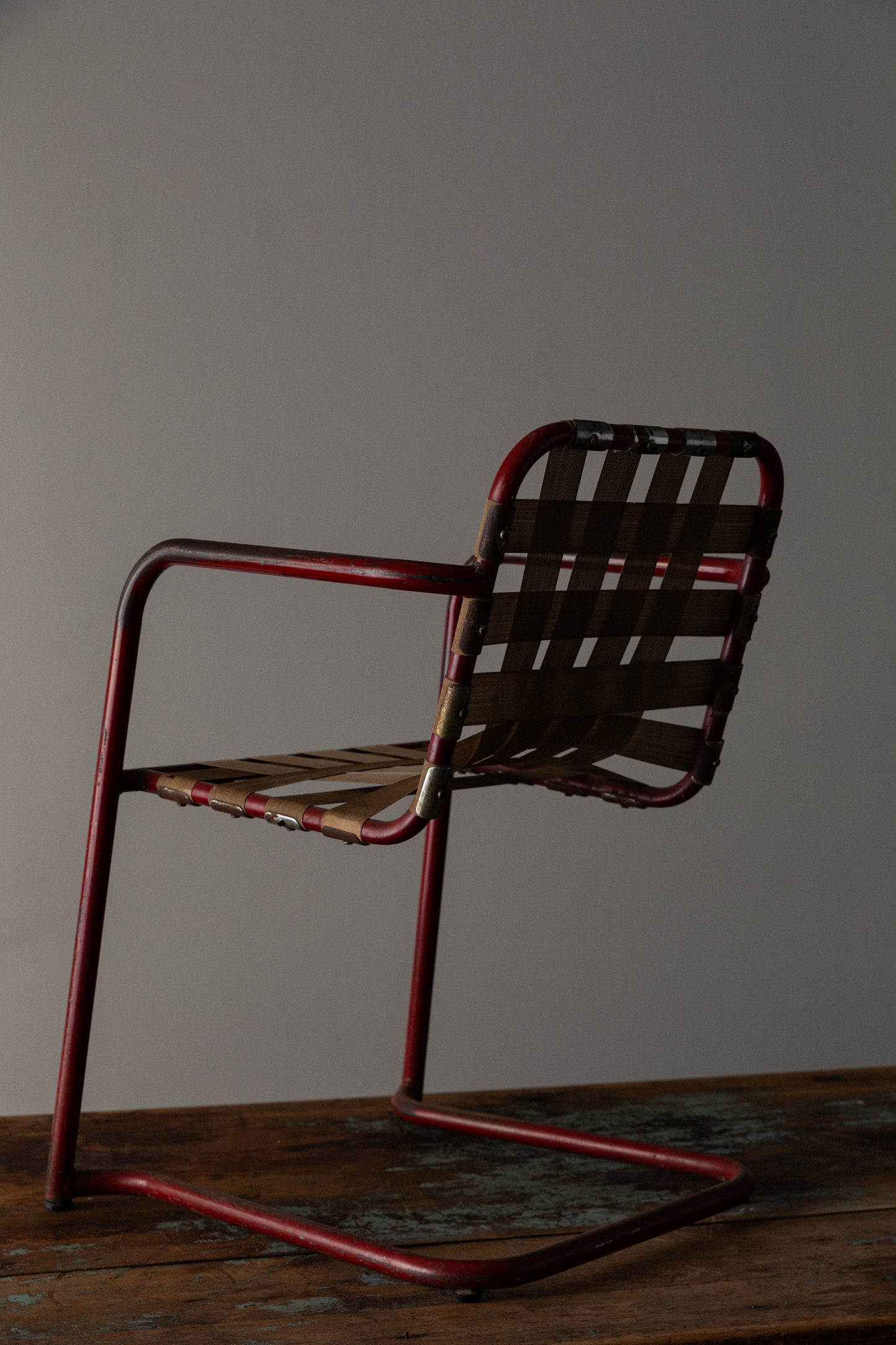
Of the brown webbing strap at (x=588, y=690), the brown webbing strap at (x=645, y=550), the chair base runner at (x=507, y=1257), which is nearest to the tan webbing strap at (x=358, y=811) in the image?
the brown webbing strap at (x=588, y=690)

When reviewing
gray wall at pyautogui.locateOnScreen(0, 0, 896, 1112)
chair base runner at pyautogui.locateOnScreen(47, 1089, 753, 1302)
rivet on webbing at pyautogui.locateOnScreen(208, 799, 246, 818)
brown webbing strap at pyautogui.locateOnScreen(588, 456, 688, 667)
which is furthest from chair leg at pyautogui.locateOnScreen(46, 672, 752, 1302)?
gray wall at pyautogui.locateOnScreen(0, 0, 896, 1112)

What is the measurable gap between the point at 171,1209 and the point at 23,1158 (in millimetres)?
216

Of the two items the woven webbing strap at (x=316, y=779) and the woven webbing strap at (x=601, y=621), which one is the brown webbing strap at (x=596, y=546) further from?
the woven webbing strap at (x=316, y=779)

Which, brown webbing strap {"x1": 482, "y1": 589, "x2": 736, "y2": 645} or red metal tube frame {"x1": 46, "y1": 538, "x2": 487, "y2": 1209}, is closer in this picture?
brown webbing strap {"x1": 482, "y1": 589, "x2": 736, "y2": 645}

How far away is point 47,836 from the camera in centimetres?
289

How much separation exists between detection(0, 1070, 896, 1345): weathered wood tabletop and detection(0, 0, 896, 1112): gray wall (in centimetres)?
136

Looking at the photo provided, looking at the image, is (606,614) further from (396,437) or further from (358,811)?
(396,437)

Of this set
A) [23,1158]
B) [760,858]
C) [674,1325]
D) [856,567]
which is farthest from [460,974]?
[674,1325]

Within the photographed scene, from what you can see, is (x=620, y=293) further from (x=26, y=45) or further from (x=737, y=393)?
(x=26, y=45)

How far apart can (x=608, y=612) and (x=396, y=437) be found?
1759 millimetres

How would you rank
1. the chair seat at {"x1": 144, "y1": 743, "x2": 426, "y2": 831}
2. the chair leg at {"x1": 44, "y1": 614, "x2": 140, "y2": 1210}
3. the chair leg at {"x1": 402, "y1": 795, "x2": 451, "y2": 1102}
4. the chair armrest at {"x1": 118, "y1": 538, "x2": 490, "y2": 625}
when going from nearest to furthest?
1. the chair armrest at {"x1": 118, "y1": 538, "x2": 490, "y2": 625}
2. the chair seat at {"x1": 144, "y1": 743, "x2": 426, "y2": 831}
3. the chair leg at {"x1": 44, "y1": 614, "x2": 140, "y2": 1210}
4. the chair leg at {"x1": 402, "y1": 795, "x2": 451, "y2": 1102}

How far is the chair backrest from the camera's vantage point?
1137 millimetres

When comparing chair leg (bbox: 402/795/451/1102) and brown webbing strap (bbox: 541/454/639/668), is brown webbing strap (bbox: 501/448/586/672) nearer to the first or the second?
brown webbing strap (bbox: 541/454/639/668)

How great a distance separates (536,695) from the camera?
1.23 metres
